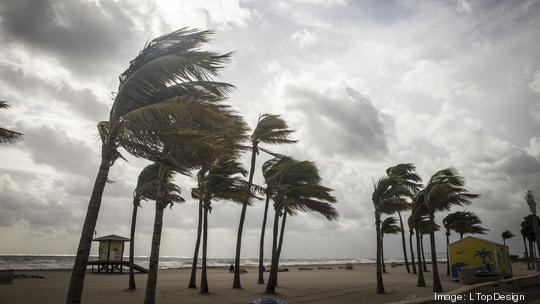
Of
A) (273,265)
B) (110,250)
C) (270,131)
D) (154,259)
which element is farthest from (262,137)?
(110,250)

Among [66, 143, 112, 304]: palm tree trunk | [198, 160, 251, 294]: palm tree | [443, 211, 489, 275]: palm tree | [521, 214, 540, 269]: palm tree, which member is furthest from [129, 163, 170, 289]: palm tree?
[521, 214, 540, 269]: palm tree

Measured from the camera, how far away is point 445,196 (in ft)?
62.5

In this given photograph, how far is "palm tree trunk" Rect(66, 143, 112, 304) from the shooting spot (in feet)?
24.4

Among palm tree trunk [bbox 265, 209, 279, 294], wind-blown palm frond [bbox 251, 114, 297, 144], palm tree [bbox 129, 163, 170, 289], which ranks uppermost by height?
wind-blown palm frond [bbox 251, 114, 297, 144]

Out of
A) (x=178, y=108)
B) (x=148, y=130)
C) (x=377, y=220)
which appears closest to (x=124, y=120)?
(x=148, y=130)

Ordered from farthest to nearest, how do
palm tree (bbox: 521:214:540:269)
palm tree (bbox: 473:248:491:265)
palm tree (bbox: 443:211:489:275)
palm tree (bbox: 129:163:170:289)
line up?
1. palm tree (bbox: 521:214:540:269)
2. palm tree (bbox: 443:211:489:275)
3. palm tree (bbox: 473:248:491:265)
4. palm tree (bbox: 129:163:170:289)

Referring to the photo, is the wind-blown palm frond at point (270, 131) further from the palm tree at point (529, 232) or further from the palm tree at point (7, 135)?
the palm tree at point (529, 232)

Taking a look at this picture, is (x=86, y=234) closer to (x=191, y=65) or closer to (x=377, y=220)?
(x=191, y=65)

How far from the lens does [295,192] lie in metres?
20.1

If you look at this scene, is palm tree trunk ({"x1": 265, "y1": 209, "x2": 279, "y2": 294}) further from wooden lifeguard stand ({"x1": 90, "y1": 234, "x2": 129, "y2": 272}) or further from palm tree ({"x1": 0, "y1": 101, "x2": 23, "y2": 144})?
wooden lifeguard stand ({"x1": 90, "y1": 234, "x2": 129, "y2": 272})

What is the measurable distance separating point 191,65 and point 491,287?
11125 millimetres

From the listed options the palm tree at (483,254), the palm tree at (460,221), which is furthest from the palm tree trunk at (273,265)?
the palm tree at (460,221)

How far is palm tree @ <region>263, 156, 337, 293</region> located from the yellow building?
12.7 meters

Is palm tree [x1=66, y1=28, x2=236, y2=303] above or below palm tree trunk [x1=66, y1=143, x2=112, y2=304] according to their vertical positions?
above
